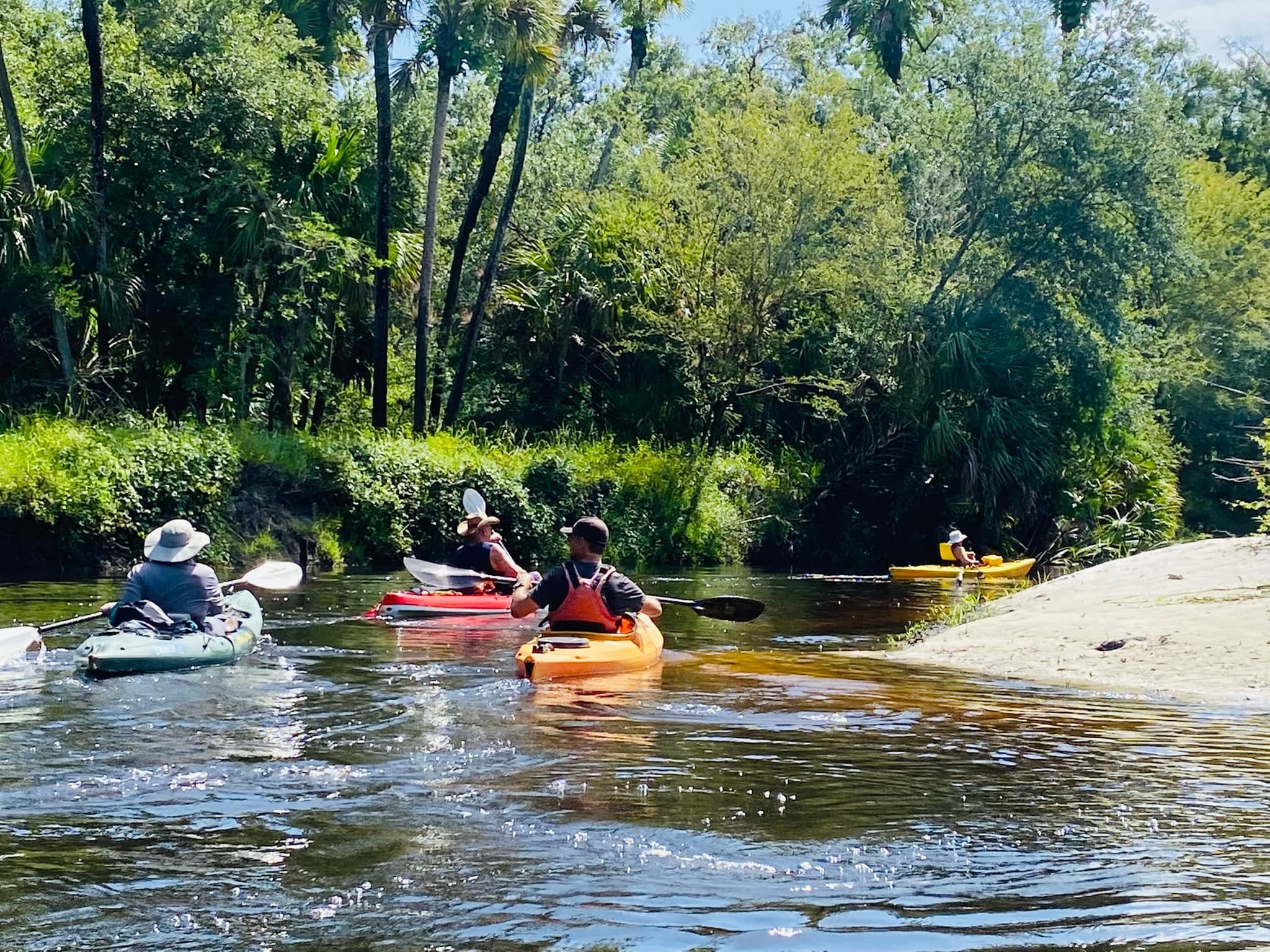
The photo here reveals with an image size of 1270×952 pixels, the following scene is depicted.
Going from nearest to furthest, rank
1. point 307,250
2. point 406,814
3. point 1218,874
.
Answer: point 1218,874 < point 406,814 < point 307,250

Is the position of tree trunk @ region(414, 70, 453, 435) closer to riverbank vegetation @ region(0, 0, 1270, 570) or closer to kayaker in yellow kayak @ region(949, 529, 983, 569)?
riverbank vegetation @ region(0, 0, 1270, 570)

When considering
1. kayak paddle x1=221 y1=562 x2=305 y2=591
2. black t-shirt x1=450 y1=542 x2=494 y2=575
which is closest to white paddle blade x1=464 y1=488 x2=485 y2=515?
black t-shirt x1=450 y1=542 x2=494 y2=575

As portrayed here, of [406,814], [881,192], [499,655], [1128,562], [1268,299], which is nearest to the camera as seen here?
[406,814]

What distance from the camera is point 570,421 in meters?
34.3

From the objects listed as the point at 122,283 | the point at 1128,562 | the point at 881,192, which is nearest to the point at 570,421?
the point at 881,192

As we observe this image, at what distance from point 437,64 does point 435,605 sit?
1588 cm

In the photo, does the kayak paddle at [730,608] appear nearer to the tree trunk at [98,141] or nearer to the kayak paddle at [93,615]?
the kayak paddle at [93,615]

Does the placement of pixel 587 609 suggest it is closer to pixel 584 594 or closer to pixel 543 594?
pixel 584 594

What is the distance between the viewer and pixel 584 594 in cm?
1184

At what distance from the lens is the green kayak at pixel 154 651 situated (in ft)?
35.9

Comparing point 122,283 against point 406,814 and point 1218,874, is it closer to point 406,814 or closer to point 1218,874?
point 406,814

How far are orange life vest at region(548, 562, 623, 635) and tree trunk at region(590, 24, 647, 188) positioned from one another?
106 ft

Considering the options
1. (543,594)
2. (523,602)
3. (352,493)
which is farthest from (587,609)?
(352,493)

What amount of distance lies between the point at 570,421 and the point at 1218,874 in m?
28.8
